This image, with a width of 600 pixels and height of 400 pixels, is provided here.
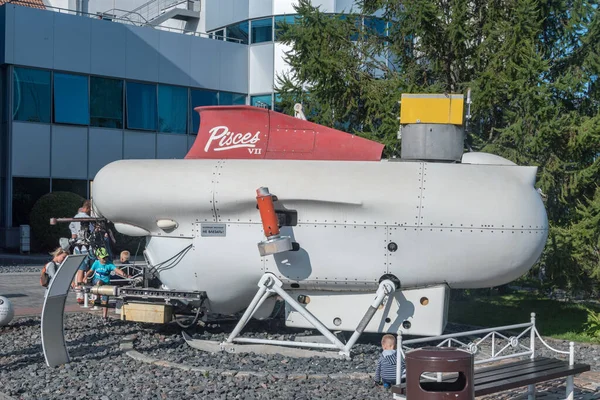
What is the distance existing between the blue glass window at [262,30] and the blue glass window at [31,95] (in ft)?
27.4

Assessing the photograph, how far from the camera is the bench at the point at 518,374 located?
632 cm

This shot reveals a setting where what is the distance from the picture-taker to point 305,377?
823 cm

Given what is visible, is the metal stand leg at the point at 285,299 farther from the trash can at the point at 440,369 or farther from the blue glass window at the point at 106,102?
the blue glass window at the point at 106,102

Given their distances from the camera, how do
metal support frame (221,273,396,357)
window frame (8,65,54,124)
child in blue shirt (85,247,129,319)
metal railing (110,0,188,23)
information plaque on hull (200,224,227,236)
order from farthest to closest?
metal railing (110,0,188,23), window frame (8,65,54,124), child in blue shirt (85,247,129,319), information plaque on hull (200,224,227,236), metal support frame (221,273,396,357)

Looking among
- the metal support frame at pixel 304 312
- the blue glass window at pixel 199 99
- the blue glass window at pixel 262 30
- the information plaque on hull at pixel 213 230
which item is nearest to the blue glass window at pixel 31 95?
the blue glass window at pixel 199 99

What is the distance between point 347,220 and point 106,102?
19.0 meters

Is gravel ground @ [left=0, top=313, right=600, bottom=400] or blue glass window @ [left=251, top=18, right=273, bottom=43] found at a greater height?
blue glass window @ [left=251, top=18, right=273, bottom=43]

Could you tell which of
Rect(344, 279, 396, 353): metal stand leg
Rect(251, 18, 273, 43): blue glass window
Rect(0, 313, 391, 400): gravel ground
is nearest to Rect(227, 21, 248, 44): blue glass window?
Rect(251, 18, 273, 43): blue glass window

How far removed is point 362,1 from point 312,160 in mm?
7867

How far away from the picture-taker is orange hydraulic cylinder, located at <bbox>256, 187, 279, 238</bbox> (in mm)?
8898

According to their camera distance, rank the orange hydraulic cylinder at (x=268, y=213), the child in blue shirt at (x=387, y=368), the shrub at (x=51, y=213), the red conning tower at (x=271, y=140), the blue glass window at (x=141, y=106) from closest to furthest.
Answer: the child in blue shirt at (x=387, y=368) → the orange hydraulic cylinder at (x=268, y=213) → the red conning tower at (x=271, y=140) → the shrub at (x=51, y=213) → the blue glass window at (x=141, y=106)

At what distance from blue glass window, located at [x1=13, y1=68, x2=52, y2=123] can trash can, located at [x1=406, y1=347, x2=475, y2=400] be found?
2174 centimetres

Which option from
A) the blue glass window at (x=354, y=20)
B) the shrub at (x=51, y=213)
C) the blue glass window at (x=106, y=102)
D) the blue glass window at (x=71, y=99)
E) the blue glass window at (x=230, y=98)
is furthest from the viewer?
the blue glass window at (x=230, y=98)

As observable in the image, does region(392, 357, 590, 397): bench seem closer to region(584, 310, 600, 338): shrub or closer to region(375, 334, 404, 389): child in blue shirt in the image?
region(375, 334, 404, 389): child in blue shirt
